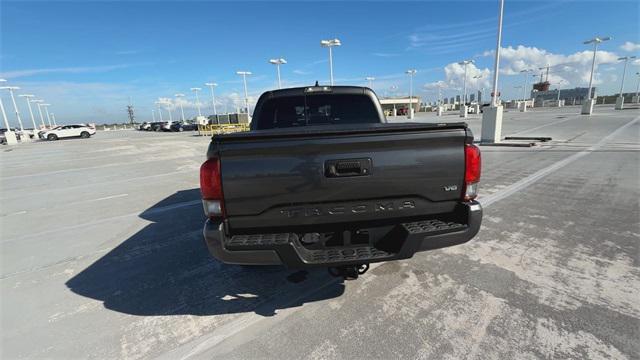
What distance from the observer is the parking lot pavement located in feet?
7.66

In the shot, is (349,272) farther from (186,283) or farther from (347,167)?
(186,283)

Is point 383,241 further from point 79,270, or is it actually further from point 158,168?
point 158,168

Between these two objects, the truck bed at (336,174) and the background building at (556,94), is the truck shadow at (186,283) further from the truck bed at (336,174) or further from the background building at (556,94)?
the background building at (556,94)

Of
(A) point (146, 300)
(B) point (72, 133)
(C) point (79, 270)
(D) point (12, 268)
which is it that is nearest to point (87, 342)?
(A) point (146, 300)

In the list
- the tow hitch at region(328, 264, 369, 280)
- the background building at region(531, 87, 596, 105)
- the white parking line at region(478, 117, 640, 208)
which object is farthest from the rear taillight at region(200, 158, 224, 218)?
the background building at region(531, 87, 596, 105)

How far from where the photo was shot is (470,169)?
97.7 inches

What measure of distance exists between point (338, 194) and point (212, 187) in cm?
99

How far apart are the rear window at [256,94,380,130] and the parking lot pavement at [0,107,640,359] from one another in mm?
1976

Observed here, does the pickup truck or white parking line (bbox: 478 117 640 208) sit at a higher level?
the pickup truck

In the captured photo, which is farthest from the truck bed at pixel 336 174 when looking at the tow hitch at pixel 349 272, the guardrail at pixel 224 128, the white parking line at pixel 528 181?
the guardrail at pixel 224 128

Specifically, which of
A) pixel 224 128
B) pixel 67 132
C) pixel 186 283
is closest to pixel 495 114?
pixel 186 283

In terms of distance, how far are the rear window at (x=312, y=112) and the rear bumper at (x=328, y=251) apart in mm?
2074

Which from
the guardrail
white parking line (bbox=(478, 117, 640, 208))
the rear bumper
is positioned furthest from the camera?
the guardrail

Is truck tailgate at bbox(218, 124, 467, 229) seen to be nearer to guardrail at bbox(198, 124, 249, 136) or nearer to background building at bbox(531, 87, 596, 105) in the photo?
guardrail at bbox(198, 124, 249, 136)
